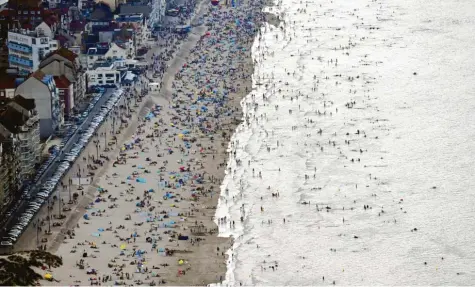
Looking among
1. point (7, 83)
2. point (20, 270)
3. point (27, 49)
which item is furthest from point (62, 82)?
point (20, 270)

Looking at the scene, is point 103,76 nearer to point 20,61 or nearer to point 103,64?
point 103,64

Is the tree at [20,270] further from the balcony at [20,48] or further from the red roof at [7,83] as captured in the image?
the balcony at [20,48]

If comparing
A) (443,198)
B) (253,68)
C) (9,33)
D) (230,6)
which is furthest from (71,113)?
(230,6)

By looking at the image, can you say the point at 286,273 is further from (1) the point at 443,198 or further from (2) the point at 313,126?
(2) the point at 313,126

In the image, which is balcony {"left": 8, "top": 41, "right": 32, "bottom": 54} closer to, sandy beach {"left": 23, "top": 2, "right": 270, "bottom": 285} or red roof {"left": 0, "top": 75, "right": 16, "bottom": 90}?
red roof {"left": 0, "top": 75, "right": 16, "bottom": 90}

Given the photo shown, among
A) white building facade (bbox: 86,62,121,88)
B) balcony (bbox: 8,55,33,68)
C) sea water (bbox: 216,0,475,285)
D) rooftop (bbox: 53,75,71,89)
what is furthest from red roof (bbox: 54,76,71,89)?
sea water (bbox: 216,0,475,285)

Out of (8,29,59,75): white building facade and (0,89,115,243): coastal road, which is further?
(8,29,59,75): white building facade
